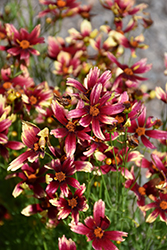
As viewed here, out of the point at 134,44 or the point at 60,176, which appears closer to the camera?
the point at 60,176

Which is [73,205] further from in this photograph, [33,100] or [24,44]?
[24,44]

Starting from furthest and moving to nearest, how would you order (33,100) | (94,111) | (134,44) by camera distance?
(134,44) → (33,100) → (94,111)

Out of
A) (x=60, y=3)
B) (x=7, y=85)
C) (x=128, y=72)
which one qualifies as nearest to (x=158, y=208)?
(x=128, y=72)

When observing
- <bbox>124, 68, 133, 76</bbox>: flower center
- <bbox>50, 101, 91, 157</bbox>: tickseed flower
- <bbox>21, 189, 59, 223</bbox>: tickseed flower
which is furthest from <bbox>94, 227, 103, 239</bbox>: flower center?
<bbox>124, 68, 133, 76</bbox>: flower center

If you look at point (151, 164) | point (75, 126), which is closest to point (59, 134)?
point (75, 126)

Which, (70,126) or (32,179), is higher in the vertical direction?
(70,126)

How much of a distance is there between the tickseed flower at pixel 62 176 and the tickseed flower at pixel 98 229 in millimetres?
91

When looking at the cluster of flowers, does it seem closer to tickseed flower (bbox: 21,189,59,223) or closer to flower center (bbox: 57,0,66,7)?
tickseed flower (bbox: 21,189,59,223)

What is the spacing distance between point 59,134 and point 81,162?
85 mm

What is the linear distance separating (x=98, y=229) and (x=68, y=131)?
249 millimetres

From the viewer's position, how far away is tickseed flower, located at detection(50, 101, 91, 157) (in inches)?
22.4

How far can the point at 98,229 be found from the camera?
0.65m

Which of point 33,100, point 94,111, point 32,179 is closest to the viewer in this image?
point 94,111

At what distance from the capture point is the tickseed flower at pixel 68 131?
1.87 feet
